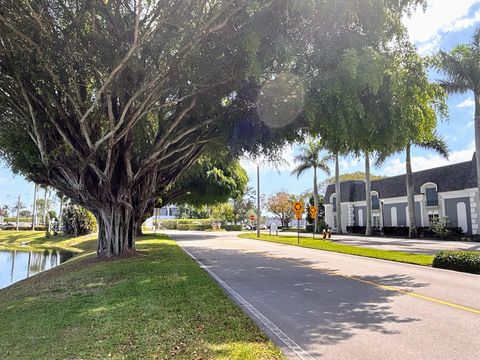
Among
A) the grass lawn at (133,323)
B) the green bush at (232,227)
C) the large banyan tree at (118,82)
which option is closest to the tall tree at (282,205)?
the green bush at (232,227)

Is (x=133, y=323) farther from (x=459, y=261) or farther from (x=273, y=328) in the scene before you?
(x=459, y=261)

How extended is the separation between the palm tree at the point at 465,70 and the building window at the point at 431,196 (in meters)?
12.0

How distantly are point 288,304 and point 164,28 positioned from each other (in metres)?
8.16

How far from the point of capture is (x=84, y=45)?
1193cm

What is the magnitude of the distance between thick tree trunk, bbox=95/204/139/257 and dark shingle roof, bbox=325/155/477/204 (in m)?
29.4

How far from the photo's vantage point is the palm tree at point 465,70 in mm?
27750

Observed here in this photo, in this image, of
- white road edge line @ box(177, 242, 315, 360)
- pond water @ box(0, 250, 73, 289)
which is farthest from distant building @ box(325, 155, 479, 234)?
pond water @ box(0, 250, 73, 289)

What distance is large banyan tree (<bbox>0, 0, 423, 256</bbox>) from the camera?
36.4 feet

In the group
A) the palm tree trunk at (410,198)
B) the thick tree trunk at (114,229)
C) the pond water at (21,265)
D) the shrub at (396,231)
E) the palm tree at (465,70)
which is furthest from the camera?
the shrub at (396,231)

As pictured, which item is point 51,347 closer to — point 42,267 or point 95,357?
point 95,357

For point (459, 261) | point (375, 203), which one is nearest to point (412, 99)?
point (459, 261)

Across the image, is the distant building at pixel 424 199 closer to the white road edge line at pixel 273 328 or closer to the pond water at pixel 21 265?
→ the white road edge line at pixel 273 328

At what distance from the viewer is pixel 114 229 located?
59.8 ft

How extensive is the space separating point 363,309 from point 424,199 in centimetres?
3649
